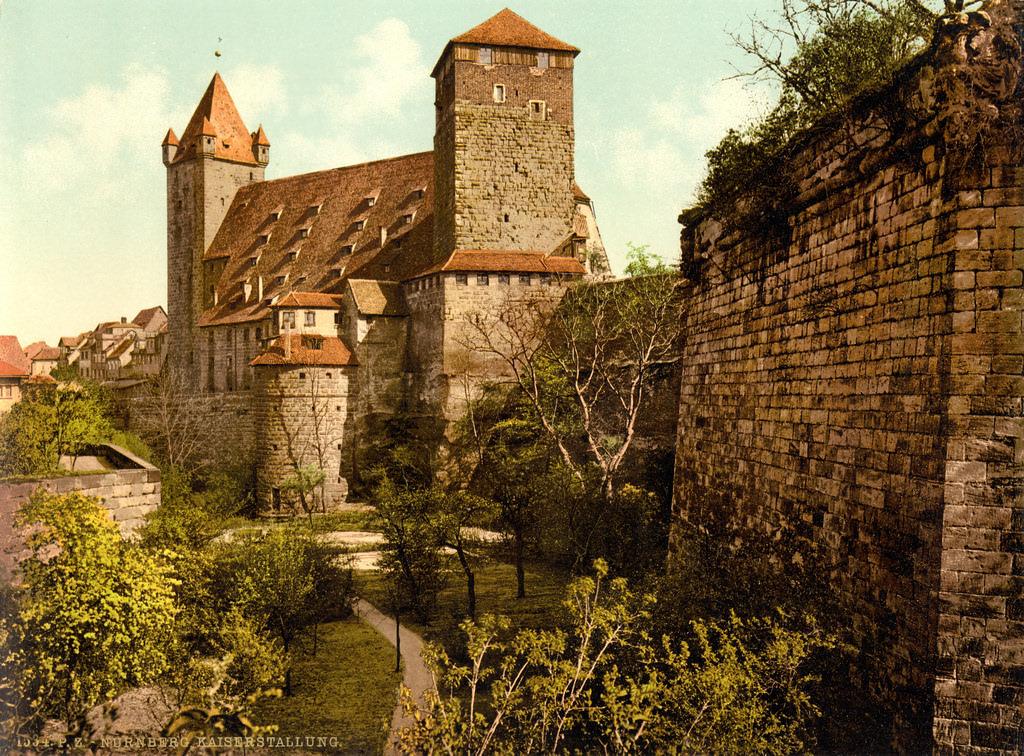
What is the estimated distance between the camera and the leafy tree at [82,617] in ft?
25.7

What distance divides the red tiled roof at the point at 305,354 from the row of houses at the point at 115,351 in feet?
60.2

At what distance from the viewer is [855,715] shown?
19.7 ft

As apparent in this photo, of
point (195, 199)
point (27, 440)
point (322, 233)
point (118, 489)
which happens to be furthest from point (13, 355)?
point (195, 199)

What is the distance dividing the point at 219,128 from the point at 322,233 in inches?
464

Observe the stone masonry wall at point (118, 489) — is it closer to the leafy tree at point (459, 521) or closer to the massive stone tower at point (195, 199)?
the leafy tree at point (459, 521)

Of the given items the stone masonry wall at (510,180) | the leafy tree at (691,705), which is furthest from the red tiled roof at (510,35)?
the leafy tree at (691,705)

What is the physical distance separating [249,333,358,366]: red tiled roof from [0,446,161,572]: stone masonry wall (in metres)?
15.5

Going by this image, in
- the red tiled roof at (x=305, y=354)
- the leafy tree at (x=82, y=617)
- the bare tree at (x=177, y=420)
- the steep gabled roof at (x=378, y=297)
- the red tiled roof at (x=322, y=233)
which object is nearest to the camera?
the leafy tree at (x=82, y=617)

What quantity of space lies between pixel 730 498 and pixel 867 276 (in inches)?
162

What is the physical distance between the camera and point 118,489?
14867 mm

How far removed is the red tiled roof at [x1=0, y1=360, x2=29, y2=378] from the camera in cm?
1838

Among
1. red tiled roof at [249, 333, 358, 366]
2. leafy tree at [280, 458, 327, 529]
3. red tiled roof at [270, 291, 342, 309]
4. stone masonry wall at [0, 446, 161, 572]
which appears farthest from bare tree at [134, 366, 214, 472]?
stone masonry wall at [0, 446, 161, 572]

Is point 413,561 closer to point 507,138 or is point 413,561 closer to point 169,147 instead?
point 507,138

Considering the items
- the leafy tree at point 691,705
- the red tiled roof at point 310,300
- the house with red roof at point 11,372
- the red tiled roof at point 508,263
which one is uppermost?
the red tiled roof at point 508,263
